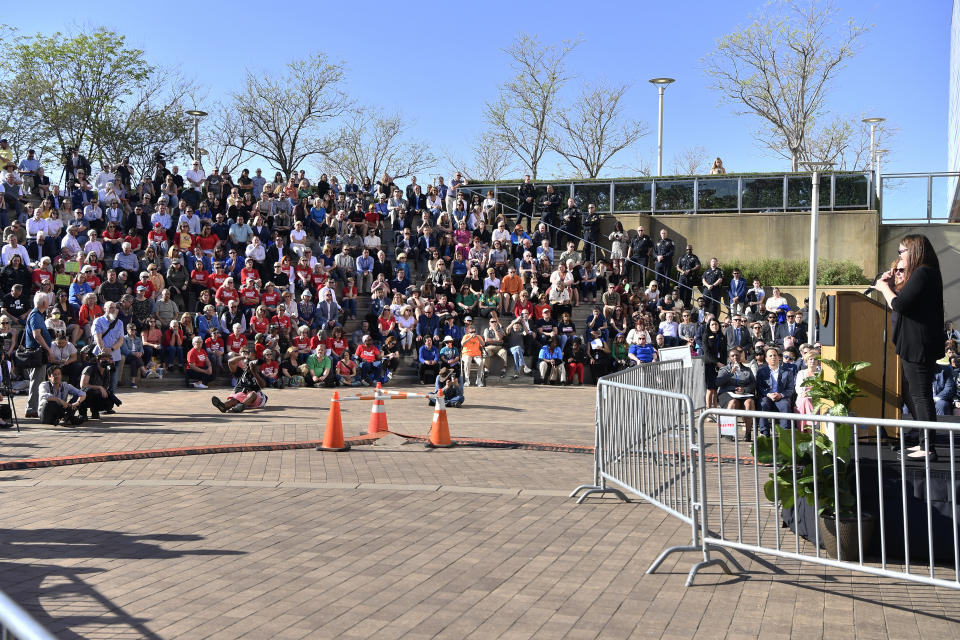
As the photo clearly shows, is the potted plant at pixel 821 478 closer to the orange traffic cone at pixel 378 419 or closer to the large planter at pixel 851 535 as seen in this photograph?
the large planter at pixel 851 535

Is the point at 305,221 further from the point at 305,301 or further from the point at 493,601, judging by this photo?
the point at 493,601

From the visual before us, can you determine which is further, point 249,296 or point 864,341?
point 249,296

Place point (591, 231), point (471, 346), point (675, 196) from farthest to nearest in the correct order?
point (675, 196), point (591, 231), point (471, 346)

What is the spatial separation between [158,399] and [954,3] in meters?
49.2

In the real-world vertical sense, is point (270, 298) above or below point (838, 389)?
above

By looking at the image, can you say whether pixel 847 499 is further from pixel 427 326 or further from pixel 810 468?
pixel 427 326

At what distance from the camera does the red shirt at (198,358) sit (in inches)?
770

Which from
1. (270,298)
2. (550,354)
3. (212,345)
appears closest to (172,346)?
(212,345)

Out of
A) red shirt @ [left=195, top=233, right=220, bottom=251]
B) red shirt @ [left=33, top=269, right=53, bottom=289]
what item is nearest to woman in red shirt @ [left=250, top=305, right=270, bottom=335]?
red shirt @ [left=195, top=233, right=220, bottom=251]

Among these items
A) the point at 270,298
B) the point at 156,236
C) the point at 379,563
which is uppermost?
the point at 156,236

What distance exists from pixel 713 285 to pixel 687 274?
132 cm

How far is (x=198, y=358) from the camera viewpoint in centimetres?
→ 1967

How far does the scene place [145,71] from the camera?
48844mm

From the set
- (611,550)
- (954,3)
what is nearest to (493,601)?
(611,550)
